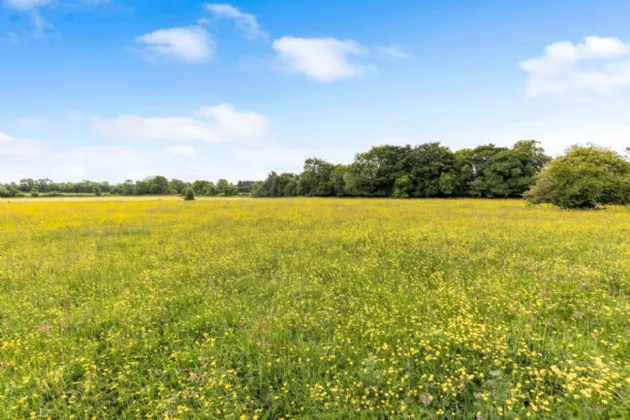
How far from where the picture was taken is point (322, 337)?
3971 mm

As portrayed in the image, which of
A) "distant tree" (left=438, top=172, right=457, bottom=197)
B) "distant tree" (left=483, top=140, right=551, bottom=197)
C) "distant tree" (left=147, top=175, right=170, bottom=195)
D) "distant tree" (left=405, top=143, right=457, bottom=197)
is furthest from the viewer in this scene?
"distant tree" (left=147, top=175, right=170, bottom=195)

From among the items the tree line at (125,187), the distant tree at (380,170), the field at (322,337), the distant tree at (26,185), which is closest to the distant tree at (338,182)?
the distant tree at (380,170)

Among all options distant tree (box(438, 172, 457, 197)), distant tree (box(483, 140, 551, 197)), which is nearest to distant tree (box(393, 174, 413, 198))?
distant tree (box(438, 172, 457, 197))

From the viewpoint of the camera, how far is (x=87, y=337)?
4262 mm

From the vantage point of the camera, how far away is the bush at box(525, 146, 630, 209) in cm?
1989

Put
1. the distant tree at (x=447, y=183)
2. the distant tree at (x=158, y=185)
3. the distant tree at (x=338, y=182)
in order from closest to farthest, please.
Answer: the distant tree at (x=447, y=183), the distant tree at (x=338, y=182), the distant tree at (x=158, y=185)

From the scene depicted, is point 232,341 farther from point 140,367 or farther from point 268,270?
point 268,270

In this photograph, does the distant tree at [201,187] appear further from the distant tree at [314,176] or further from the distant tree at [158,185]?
the distant tree at [314,176]

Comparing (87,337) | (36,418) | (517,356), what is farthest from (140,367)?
(517,356)

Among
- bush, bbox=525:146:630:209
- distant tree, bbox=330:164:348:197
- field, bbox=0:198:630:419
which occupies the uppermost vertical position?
distant tree, bbox=330:164:348:197

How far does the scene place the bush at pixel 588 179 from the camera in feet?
65.3

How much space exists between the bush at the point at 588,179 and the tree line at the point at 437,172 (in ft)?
85.8

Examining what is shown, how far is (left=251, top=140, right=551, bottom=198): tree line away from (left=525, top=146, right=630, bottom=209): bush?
26162mm

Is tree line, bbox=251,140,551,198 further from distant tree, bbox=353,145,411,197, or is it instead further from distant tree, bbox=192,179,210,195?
distant tree, bbox=192,179,210,195
